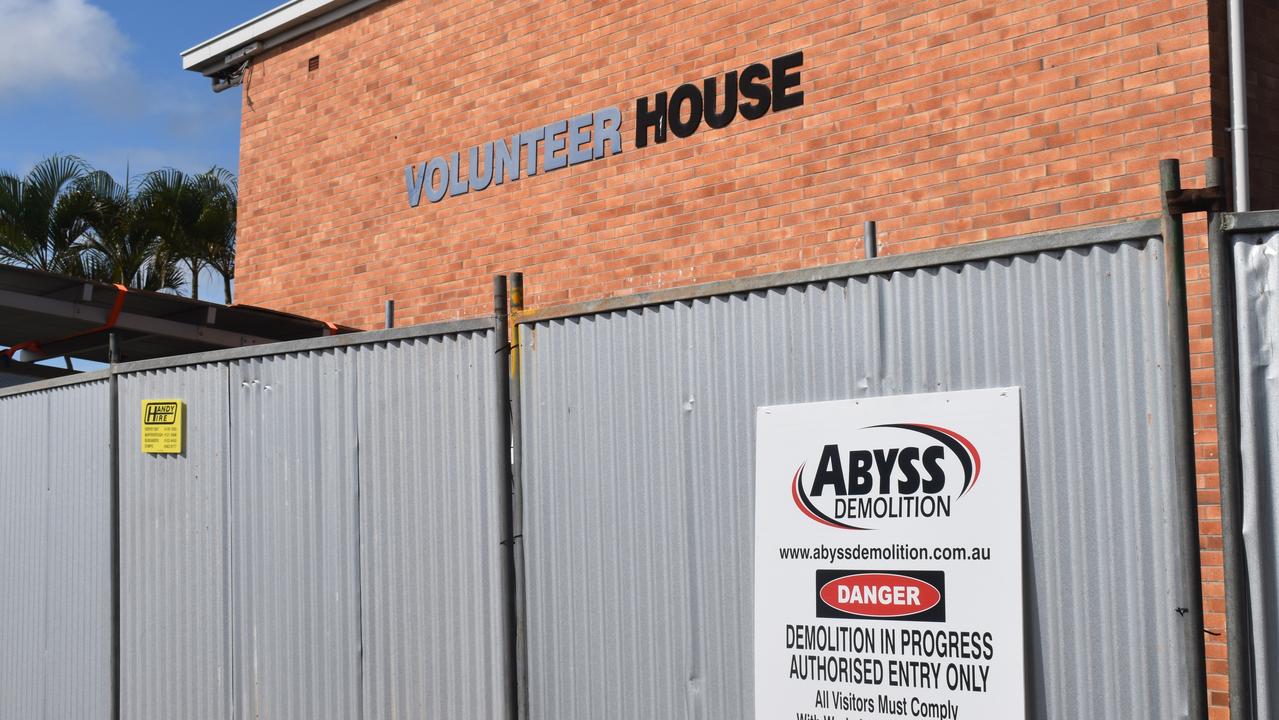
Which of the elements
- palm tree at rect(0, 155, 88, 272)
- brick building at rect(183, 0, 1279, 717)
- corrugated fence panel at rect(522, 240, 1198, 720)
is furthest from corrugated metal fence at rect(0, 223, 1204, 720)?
palm tree at rect(0, 155, 88, 272)

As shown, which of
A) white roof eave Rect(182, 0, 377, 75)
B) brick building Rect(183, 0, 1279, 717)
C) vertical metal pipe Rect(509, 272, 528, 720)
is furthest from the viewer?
white roof eave Rect(182, 0, 377, 75)

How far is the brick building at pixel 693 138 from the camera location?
26.3 ft

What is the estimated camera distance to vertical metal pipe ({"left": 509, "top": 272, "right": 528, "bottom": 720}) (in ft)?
17.9

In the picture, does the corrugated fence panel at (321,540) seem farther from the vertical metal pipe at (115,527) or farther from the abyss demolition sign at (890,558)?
the abyss demolition sign at (890,558)

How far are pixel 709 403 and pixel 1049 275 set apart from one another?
1.35 m

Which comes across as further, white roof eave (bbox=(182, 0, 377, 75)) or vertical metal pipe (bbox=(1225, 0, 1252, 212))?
white roof eave (bbox=(182, 0, 377, 75))

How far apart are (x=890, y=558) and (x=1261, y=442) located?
1.17 m

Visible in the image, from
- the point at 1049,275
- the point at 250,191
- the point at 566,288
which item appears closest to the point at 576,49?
the point at 566,288

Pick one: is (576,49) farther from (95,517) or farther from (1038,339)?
(1038,339)

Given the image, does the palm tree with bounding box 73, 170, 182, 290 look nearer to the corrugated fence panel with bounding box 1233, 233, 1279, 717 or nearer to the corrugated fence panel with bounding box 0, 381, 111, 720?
the corrugated fence panel with bounding box 0, 381, 111, 720

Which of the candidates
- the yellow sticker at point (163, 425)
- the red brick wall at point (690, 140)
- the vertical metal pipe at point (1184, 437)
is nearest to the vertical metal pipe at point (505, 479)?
the yellow sticker at point (163, 425)

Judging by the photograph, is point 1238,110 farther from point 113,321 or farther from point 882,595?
point 113,321

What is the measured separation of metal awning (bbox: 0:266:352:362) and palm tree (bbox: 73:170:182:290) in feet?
45.3

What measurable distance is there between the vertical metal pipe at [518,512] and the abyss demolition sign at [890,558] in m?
1.21
